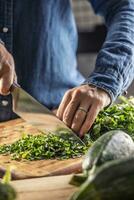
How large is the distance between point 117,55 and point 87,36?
1972 mm

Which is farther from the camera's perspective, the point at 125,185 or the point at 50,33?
the point at 50,33

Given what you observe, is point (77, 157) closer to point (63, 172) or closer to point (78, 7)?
point (63, 172)

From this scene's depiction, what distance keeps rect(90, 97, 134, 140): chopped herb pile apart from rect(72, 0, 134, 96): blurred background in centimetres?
197

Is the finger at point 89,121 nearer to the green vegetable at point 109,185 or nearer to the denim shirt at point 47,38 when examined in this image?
the denim shirt at point 47,38

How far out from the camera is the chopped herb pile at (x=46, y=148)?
1.60m

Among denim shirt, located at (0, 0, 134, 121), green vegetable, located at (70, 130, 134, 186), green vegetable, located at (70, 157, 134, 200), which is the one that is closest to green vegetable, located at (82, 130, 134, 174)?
green vegetable, located at (70, 130, 134, 186)

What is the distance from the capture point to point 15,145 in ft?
5.59

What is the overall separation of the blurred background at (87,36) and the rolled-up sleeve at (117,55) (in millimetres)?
1637

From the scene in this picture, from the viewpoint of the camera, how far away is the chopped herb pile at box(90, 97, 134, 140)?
1.68 metres

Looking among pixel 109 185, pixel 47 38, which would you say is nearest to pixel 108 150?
pixel 109 185

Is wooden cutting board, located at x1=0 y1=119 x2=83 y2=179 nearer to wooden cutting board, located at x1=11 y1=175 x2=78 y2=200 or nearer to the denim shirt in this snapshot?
wooden cutting board, located at x1=11 y1=175 x2=78 y2=200

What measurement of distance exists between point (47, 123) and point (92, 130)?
0.50 feet

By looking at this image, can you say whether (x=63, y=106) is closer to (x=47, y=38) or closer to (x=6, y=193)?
(x=47, y=38)

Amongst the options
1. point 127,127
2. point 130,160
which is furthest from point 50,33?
point 130,160
